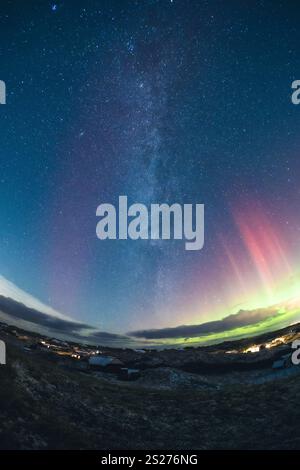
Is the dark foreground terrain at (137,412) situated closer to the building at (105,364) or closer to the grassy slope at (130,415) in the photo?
the grassy slope at (130,415)

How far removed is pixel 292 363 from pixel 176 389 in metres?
6.86

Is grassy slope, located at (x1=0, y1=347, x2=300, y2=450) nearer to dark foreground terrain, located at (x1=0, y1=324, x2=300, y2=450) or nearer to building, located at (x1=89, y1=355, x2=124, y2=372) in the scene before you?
dark foreground terrain, located at (x1=0, y1=324, x2=300, y2=450)

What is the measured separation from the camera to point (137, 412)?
1270 cm

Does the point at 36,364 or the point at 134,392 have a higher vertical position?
the point at 36,364

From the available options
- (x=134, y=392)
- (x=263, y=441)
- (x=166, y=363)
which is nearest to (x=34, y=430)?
(x=134, y=392)

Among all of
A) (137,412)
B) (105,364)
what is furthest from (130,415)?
(105,364)

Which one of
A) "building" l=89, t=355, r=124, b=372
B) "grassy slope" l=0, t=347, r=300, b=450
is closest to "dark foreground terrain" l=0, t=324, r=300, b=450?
"grassy slope" l=0, t=347, r=300, b=450

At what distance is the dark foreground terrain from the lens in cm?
1038

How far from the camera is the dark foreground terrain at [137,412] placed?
10.4 metres

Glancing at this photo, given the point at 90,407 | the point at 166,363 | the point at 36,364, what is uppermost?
the point at 36,364

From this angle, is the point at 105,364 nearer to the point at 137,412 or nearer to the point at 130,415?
the point at 137,412

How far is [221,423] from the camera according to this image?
1223cm
